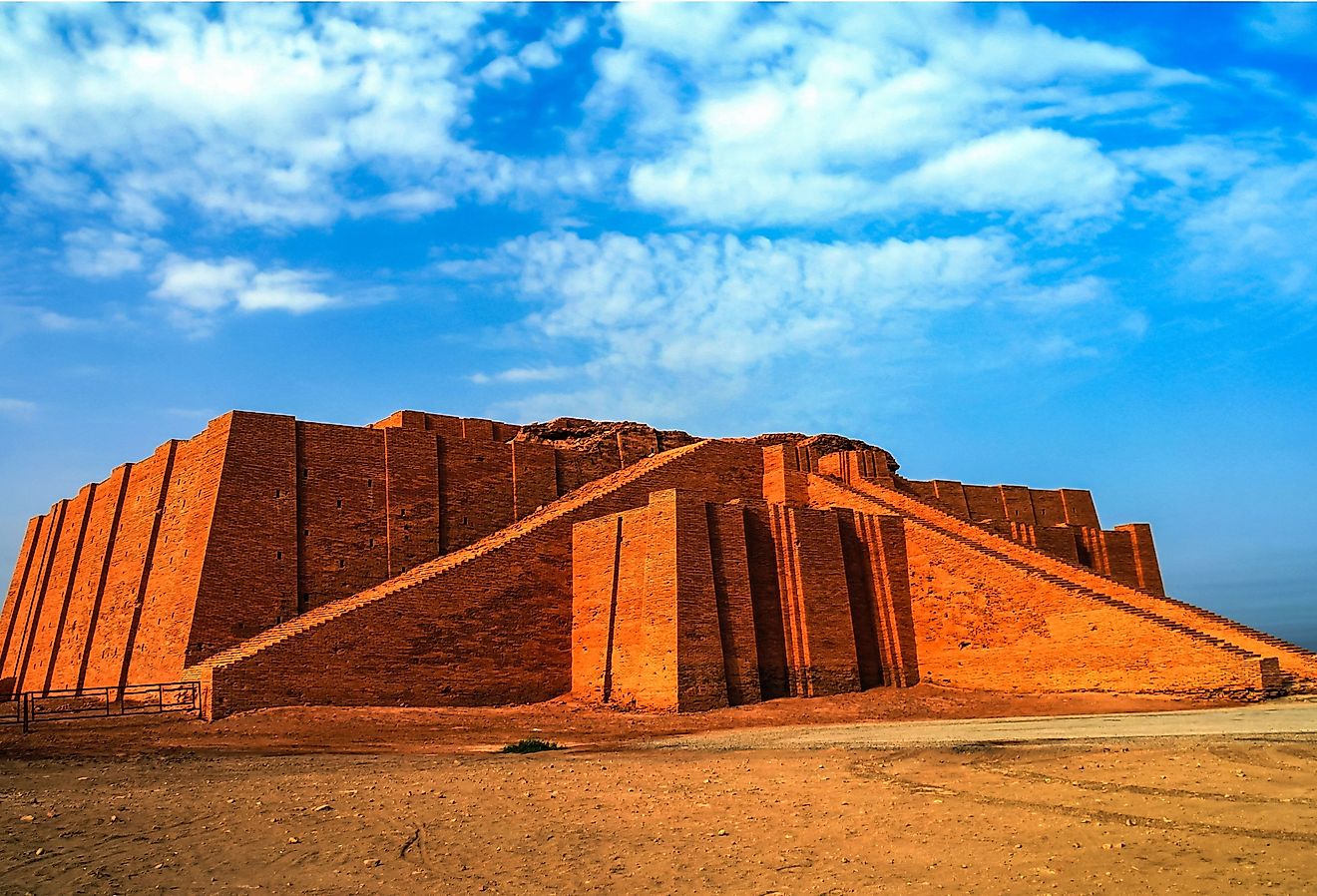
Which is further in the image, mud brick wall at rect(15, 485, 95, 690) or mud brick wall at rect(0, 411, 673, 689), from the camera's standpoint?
mud brick wall at rect(15, 485, 95, 690)

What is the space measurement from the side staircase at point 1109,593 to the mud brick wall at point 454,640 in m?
6.12

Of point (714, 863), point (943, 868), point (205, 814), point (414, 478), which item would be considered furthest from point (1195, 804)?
point (414, 478)

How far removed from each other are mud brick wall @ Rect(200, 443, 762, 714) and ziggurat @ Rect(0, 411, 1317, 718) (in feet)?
0.12

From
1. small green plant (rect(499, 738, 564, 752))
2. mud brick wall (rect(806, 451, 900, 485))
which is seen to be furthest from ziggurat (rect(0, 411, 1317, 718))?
small green plant (rect(499, 738, 564, 752))

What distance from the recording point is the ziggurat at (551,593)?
16.2 m

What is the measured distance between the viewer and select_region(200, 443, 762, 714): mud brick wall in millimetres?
15383

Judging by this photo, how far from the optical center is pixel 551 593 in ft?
61.8

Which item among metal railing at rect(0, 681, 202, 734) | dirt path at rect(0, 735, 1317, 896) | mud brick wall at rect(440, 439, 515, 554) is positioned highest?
mud brick wall at rect(440, 439, 515, 554)

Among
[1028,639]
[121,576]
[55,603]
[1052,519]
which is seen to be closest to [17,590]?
[55,603]

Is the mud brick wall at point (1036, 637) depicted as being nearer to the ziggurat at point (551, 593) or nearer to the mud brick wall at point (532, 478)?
the ziggurat at point (551, 593)

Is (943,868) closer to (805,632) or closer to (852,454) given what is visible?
(805,632)

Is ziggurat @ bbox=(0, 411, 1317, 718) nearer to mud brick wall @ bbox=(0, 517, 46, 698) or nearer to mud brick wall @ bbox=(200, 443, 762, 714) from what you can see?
mud brick wall @ bbox=(200, 443, 762, 714)

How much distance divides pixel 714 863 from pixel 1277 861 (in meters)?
2.98

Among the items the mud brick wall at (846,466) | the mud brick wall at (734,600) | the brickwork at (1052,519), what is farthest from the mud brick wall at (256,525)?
the brickwork at (1052,519)
